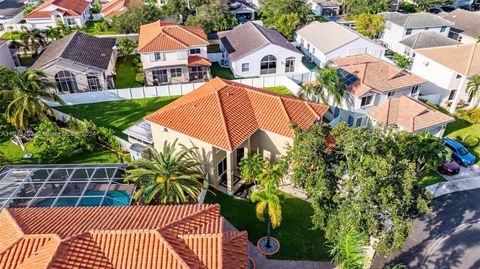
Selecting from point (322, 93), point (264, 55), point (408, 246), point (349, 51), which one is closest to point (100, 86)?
point (264, 55)

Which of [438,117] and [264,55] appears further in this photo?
[264,55]

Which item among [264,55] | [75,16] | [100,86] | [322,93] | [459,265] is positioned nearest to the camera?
[459,265]

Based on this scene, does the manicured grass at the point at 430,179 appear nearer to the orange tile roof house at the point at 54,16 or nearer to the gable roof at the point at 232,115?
the gable roof at the point at 232,115

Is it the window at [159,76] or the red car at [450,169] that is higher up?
the window at [159,76]

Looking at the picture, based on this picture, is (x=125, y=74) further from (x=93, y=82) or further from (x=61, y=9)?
(x=61, y=9)

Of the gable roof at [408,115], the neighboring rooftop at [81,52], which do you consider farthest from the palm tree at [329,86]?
the neighboring rooftop at [81,52]

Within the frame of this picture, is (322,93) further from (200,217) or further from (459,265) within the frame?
(200,217)

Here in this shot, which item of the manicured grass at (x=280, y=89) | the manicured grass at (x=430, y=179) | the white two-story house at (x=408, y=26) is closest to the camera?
the manicured grass at (x=430, y=179)
